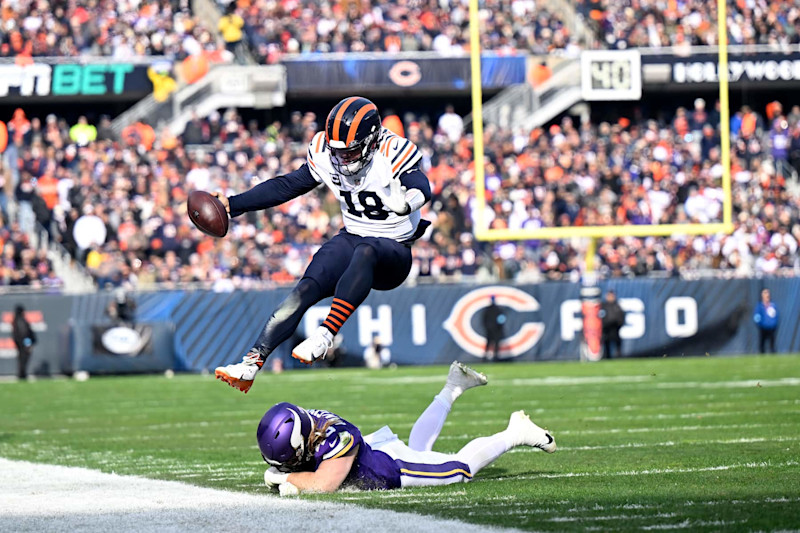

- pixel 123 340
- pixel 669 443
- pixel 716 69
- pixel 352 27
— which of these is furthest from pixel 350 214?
pixel 352 27

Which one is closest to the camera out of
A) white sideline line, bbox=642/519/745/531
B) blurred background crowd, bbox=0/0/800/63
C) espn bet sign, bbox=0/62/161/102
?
white sideline line, bbox=642/519/745/531

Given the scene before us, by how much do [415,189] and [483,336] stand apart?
1384 centimetres

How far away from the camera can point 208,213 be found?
6.64 metres

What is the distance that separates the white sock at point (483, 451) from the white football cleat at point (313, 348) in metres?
0.83

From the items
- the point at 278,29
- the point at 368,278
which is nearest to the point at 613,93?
the point at 278,29

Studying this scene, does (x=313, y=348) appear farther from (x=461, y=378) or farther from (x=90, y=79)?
(x=90, y=79)

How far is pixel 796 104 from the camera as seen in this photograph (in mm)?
23969

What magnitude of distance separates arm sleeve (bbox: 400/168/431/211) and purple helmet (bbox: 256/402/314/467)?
1266mm

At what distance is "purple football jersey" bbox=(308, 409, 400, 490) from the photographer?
5.84 meters

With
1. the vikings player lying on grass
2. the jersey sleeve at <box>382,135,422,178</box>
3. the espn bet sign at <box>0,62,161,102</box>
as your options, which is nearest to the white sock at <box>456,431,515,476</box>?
the vikings player lying on grass

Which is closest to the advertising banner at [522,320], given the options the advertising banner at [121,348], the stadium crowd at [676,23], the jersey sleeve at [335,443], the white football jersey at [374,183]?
the advertising banner at [121,348]

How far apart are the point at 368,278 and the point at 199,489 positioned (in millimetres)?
1312

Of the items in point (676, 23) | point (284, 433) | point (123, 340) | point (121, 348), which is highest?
point (676, 23)

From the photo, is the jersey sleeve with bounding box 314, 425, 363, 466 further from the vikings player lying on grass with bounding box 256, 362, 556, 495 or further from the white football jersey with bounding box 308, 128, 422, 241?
the white football jersey with bounding box 308, 128, 422, 241
